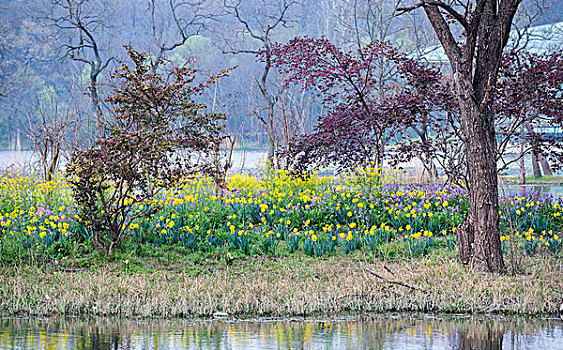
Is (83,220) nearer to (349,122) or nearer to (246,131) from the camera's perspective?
(349,122)

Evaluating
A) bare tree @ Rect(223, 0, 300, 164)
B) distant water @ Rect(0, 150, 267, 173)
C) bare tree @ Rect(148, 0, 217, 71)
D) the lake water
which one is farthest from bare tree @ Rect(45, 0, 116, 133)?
the lake water

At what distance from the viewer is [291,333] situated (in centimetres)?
498

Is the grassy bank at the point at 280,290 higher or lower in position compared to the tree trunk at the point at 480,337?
higher

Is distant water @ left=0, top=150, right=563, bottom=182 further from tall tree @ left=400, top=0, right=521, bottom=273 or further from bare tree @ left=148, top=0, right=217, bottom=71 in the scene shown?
tall tree @ left=400, top=0, right=521, bottom=273

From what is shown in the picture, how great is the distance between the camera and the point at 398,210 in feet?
29.1

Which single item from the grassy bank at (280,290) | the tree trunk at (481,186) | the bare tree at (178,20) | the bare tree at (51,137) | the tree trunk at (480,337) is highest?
the bare tree at (178,20)

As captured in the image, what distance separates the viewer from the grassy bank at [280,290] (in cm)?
566

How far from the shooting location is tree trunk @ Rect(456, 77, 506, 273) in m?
6.59

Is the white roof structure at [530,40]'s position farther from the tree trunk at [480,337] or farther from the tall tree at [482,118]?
the tree trunk at [480,337]

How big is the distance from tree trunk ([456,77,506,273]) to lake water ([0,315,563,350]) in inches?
50.5

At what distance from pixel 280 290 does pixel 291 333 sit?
3.63 ft

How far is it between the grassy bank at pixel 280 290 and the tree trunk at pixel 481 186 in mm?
280

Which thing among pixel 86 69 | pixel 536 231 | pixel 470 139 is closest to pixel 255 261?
pixel 470 139

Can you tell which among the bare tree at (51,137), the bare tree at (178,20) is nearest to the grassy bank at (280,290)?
the bare tree at (51,137)
